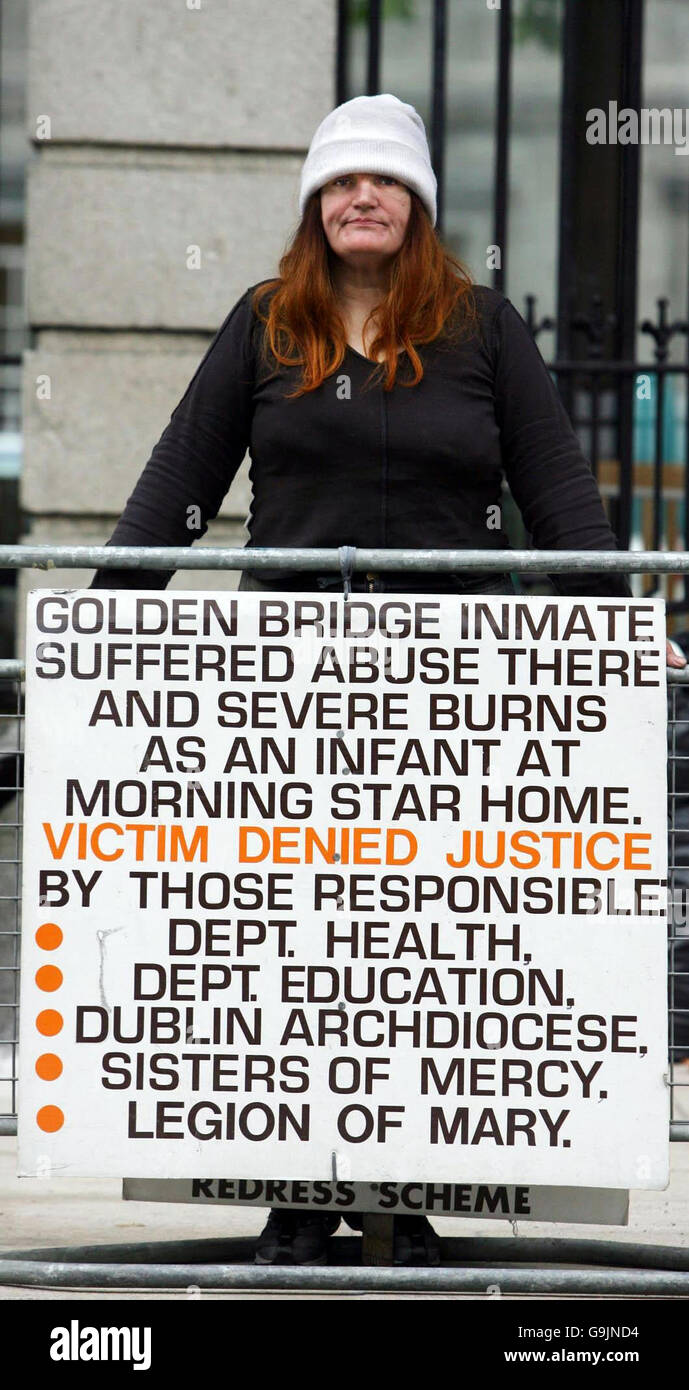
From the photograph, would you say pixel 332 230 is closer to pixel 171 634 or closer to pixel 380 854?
pixel 171 634

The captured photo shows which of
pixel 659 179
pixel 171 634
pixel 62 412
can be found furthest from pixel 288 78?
pixel 659 179

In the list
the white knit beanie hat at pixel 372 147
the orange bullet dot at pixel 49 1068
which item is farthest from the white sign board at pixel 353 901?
the white knit beanie hat at pixel 372 147

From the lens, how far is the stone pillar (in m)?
5.93

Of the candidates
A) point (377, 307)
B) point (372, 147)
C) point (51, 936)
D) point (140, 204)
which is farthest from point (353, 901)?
point (140, 204)

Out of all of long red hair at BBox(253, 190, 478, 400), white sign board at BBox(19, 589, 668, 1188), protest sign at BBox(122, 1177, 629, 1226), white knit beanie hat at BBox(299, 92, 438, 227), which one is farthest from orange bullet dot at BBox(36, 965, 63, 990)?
white knit beanie hat at BBox(299, 92, 438, 227)

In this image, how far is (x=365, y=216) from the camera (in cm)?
305

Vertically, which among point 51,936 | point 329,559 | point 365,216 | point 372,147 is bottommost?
point 51,936

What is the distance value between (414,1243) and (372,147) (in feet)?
6.70

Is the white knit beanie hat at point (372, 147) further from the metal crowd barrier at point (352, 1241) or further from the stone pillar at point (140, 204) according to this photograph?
the stone pillar at point (140, 204)

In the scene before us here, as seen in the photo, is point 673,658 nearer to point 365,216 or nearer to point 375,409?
point 375,409

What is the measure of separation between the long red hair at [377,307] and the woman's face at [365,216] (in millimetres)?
36

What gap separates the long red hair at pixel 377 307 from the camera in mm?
3021
